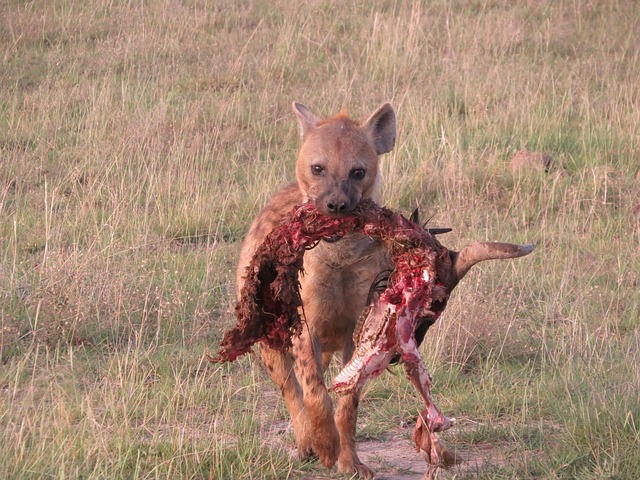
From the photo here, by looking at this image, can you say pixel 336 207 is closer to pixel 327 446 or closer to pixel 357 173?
pixel 357 173

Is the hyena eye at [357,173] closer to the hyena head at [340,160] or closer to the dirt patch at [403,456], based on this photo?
the hyena head at [340,160]

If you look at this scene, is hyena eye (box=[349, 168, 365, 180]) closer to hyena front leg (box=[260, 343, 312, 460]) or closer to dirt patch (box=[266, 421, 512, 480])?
hyena front leg (box=[260, 343, 312, 460])

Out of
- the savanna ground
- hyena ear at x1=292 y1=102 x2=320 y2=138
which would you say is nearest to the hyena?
the savanna ground

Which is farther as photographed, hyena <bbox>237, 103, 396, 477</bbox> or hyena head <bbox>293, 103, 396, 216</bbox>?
hyena head <bbox>293, 103, 396, 216</bbox>

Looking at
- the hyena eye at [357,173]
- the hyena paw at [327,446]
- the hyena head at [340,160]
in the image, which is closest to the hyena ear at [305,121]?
the hyena head at [340,160]

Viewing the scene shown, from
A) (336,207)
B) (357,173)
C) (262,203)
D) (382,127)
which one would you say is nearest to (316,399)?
(336,207)

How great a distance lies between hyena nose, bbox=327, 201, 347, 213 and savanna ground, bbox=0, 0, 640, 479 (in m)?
0.85

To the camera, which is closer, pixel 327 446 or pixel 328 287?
pixel 327 446

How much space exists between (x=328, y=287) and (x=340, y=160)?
54 cm

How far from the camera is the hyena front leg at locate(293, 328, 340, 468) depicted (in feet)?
12.7

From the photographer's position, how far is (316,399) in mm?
3939

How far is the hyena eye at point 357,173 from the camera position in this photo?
437 cm

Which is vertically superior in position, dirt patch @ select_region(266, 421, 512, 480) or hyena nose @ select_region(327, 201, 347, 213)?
hyena nose @ select_region(327, 201, 347, 213)

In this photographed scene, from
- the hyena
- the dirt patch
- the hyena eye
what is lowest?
the dirt patch
